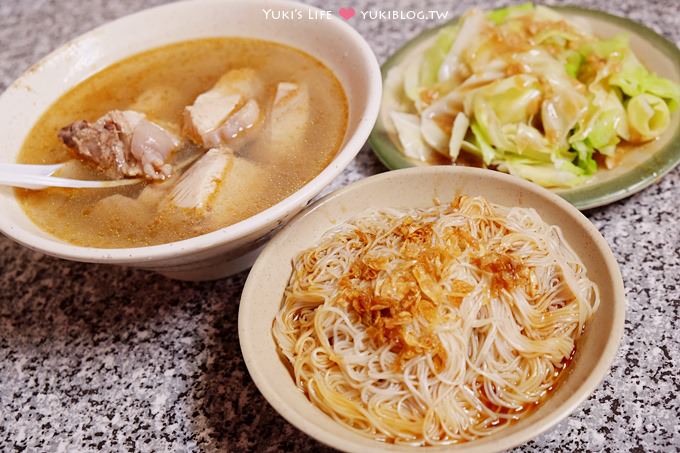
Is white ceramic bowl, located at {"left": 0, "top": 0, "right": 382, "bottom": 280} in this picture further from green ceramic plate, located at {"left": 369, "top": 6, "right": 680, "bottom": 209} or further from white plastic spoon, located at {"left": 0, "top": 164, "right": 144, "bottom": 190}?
green ceramic plate, located at {"left": 369, "top": 6, "right": 680, "bottom": 209}

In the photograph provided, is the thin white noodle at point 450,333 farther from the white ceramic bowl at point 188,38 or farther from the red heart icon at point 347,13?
the red heart icon at point 347,13

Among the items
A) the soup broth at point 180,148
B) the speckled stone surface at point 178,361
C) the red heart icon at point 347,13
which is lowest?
the speckled stone surface at point 178,361

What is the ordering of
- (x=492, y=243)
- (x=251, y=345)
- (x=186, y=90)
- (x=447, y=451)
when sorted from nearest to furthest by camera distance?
(x=447, y=451)
(x=251, y=345)
(x=492, y=243)
(x=186, y=90)

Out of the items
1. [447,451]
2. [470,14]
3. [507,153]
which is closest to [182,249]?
[447,451]

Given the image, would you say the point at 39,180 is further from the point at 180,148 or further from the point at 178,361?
the point at 178,361

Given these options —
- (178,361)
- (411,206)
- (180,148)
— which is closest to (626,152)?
(411,206)

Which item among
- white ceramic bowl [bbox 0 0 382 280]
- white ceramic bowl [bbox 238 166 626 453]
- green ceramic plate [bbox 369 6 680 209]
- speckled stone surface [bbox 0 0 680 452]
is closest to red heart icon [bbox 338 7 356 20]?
green ceramic plate [bbox 369 6 680 209]

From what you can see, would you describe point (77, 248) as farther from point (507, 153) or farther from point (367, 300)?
point (507, 153)

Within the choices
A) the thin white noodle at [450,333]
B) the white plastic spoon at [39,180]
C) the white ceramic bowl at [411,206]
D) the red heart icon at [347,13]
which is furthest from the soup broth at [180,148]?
the red heart icon at [347,13]
